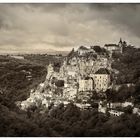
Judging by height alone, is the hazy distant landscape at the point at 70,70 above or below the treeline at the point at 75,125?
above

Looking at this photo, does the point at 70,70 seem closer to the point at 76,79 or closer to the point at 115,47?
the point at 76,79

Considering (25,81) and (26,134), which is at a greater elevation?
(25,81)

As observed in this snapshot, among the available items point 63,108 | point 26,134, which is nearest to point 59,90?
point 63,108

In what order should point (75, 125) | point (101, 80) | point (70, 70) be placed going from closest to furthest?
1. point (75, 125)
2. point (101, 80)
3. point (70, 70)

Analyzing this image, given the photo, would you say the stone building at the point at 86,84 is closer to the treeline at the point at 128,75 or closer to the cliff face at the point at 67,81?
the cliff face at the point at 67,81

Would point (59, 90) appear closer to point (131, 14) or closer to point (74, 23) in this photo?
point (74, 23)

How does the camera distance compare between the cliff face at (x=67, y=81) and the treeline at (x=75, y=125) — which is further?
the cliff face at (x=67, y=81)

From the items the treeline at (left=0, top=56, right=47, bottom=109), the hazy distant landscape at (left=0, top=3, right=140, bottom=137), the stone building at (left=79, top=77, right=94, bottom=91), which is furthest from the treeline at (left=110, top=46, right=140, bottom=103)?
the treeline at (left=0, top=56, right=47, bottom=109)

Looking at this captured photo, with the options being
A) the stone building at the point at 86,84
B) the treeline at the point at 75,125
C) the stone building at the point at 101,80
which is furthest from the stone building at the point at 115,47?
the treeline at the point at 75,125

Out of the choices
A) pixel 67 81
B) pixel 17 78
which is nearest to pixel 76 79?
pixel 67 81

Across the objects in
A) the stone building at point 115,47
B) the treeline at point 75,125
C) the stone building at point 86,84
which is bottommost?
the treeline at point 75,125

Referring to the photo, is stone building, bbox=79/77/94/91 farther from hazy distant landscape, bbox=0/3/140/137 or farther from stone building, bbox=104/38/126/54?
stone building, bbox=104/38/126/54
